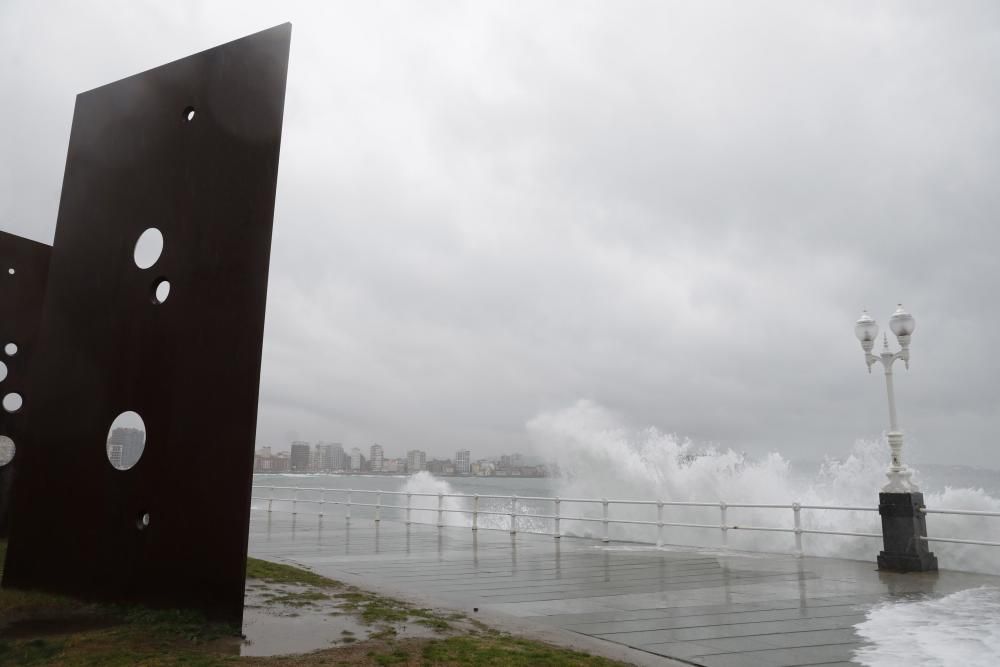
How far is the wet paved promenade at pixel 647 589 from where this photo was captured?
6074 mm

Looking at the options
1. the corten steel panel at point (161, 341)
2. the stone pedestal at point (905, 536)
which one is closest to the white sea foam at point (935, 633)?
the stone pedestal at point (905, 536)

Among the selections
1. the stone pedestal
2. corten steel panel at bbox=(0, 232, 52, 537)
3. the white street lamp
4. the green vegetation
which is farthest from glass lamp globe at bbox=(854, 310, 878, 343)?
corten steel panel at bbox=(0, 232, 52, 537)

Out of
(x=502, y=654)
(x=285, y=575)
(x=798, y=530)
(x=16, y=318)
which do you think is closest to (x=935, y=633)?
(x=502, y=654)

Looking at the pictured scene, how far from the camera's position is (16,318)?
504 inches

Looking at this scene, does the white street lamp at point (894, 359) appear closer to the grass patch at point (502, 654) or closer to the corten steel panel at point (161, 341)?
the grass patch at point (502, 654)

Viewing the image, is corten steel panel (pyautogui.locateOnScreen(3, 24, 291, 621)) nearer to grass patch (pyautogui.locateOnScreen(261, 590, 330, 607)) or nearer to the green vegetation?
the green vegetation

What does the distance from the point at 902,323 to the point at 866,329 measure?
2.20 ft

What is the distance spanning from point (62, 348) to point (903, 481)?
37.1 ft

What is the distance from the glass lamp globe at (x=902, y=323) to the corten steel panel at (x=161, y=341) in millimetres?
9481

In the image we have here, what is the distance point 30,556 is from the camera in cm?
773

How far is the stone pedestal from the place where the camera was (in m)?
10.2

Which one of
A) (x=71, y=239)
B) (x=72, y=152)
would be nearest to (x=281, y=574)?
(x=71, y=239)

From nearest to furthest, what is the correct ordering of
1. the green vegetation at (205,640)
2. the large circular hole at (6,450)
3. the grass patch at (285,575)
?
the green vegetation at (205,640) → the grass patch at (285,575) → the large circular hole at (6,450)

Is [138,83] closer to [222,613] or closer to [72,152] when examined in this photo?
[72,152]
